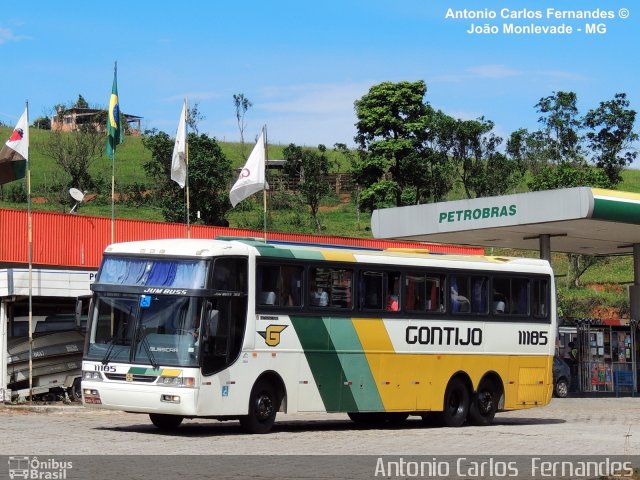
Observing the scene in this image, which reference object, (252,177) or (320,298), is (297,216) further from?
(320,298)

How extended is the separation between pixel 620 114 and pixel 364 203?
54.9ft

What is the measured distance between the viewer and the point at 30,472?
12.5 metres

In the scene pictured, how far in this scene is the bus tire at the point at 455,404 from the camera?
902 inches

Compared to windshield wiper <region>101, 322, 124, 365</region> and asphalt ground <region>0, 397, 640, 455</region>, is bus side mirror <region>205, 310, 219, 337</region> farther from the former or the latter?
asphalt ground <region>0, 397, 640, 455</region>

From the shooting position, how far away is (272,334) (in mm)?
19562

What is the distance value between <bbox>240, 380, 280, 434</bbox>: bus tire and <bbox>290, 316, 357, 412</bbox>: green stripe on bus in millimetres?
973

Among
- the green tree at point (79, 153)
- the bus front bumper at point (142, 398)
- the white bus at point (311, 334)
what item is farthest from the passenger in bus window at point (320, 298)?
the green tree at point (79, 153)

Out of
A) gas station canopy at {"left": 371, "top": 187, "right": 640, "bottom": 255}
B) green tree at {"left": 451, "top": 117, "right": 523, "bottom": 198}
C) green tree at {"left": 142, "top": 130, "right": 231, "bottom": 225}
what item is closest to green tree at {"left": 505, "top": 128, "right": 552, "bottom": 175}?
green tree at {"left": 451, "top": 117, "right": 523, "bottom": 198}

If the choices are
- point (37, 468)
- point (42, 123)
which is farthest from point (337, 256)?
point (42, 123)

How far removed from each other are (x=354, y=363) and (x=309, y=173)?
61979 millimetres

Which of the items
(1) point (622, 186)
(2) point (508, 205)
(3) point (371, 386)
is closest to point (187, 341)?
(3) point (371, 386)

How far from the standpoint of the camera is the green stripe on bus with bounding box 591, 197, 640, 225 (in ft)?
101

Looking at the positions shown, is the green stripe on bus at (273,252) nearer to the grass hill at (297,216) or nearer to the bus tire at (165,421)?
the bus tire at (165,421)

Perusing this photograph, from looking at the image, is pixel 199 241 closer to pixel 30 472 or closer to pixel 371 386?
pixel 371 386
